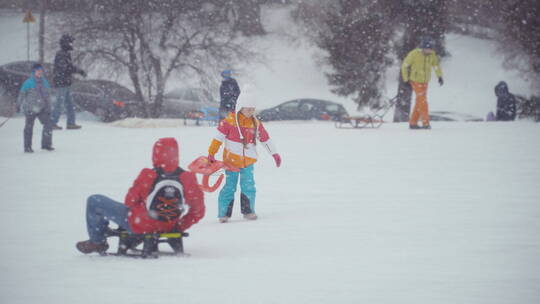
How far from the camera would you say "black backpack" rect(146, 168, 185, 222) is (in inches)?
216

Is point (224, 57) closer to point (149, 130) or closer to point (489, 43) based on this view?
point (149, 130)

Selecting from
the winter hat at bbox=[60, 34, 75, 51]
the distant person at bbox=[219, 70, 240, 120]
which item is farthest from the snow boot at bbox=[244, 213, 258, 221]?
the winter hat at bbox=[60, 34, 75, 51]

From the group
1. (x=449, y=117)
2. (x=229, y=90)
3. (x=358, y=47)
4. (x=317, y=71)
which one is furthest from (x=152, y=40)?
(x=317, y=71)

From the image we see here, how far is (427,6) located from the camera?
25.8m

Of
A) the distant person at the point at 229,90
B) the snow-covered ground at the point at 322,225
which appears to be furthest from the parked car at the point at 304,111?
the distant person at the point at 229,90

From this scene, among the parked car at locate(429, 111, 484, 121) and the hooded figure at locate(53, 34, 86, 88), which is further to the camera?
the parked car at locate(429, 111, 484, 121)

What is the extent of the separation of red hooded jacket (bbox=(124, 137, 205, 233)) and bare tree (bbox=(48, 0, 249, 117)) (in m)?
18.0

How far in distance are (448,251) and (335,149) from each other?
297 inches

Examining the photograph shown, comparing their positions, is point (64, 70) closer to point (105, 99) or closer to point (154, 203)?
point (105, 99)

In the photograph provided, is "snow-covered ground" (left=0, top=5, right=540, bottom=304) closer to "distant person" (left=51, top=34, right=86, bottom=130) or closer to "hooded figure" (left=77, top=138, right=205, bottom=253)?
"hooded figure" (left=77, top=138, right=205, bottom=253)

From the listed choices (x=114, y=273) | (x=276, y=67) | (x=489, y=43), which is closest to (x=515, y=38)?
(x=489, y=43)

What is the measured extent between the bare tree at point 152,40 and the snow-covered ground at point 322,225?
25.3 ft

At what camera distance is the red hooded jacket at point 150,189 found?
546cm

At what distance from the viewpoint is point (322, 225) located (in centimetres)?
717
